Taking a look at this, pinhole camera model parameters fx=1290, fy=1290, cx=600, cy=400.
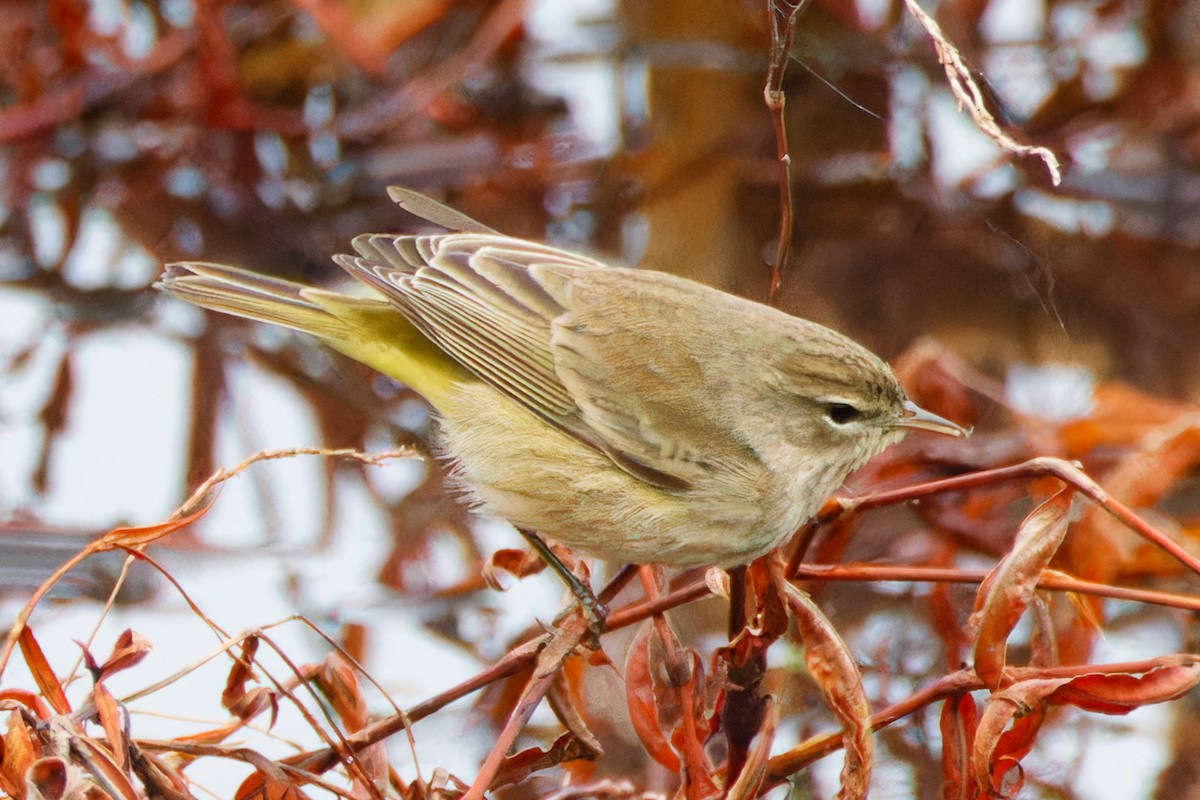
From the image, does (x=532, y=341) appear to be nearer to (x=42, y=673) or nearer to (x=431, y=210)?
(x=431, y=210)

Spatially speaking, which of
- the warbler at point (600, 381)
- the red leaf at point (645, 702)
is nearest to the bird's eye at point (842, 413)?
the warbler at point (600, 381)

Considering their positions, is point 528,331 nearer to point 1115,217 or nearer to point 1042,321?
point 1042,321

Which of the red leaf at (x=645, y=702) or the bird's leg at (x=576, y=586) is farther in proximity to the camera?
the bird's leg at (x=576, y=586)

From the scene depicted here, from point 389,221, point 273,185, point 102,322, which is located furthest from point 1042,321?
point 102,322

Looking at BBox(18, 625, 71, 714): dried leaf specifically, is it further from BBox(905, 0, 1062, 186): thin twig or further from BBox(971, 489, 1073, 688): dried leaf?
BBox(905, 0, 1062, 186): thin twig

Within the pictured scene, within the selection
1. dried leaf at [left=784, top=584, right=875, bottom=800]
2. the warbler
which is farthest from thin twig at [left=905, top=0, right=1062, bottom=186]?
the warbler

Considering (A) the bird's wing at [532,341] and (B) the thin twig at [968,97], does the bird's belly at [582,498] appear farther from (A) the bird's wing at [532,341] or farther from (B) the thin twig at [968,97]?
(B) the thin twig at [968,97]
